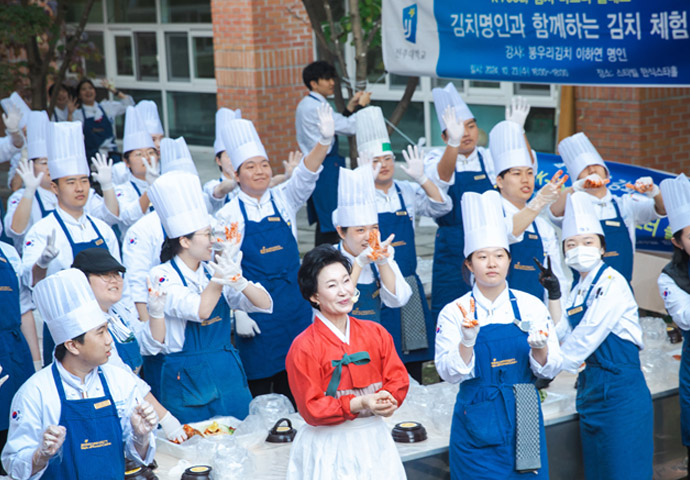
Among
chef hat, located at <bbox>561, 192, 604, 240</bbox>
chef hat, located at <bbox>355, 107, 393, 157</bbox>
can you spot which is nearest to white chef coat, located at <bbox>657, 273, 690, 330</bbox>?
chef hat, located at <bbox>561, 192, 604, 240</bbox>

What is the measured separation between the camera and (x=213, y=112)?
14938 mm

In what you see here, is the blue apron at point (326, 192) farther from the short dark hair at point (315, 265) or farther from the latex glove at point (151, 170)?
the short dark hair at point (315, 265)

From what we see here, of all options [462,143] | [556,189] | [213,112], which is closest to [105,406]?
[556,189]

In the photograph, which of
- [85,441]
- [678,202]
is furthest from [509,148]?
[85,441]

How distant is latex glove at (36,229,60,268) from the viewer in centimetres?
502

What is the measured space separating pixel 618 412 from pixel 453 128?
7.24 ft

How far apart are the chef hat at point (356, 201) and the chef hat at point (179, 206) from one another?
2.49ft

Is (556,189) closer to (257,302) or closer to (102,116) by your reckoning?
(257,302)

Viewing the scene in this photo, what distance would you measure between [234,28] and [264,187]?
23.4ft

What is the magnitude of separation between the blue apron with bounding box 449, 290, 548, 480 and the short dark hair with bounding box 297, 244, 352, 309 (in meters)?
0.75

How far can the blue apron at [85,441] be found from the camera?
3.54m

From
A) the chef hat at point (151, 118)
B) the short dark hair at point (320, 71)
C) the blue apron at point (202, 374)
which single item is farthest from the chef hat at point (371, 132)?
the chef hat at point (151, 118)

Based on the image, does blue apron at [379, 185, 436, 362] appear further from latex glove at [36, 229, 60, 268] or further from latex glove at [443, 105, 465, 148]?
latex glove at [36, 229, 60, 268]

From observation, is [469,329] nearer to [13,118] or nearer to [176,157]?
[176,157]
